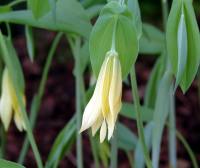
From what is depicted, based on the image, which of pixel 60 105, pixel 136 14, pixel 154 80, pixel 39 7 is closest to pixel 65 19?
pixel 39 7

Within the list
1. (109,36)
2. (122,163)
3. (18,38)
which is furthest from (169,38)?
(18,38)

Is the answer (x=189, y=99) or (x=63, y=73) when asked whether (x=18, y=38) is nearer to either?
(x=63, y=73)

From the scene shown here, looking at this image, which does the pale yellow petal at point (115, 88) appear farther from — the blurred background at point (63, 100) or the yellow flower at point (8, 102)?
the blurred background at point (63, 100)

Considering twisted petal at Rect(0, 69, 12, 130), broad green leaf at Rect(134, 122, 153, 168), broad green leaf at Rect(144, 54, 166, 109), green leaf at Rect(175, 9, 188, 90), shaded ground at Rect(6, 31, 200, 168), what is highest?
green leaf at Rect(175, 9, 188, 90)

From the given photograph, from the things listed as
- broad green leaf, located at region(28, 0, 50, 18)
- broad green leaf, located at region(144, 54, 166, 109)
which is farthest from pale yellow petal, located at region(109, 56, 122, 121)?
broad green leaf, located at region(144, 54, 166, 109)

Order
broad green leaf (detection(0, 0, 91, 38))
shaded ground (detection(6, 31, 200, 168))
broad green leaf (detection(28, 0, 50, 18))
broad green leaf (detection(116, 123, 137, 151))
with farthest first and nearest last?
shaded ground (detection(6, 31, 200, 168))
broad green leaf (detection(116, 123, 137, 151))
broad green leaf (detection(0, 0, 91, 38))
broad green leaf (detection(28, 0, 50, 18))

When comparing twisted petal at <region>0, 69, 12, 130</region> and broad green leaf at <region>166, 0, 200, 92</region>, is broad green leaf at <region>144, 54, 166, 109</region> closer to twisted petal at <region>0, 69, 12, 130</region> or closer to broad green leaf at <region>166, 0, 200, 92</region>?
twisted petal at <region>0, 69, 12, 130</region>
